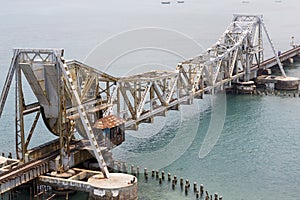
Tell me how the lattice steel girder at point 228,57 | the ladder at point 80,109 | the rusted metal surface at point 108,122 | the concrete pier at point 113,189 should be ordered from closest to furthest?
the concrete pier at point 113,189 → the ladder at point 80,109 → the rusted metal surface at point 108,122 → the lattice steel girder at point 228,57

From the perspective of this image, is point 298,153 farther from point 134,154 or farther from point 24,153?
point 24,153

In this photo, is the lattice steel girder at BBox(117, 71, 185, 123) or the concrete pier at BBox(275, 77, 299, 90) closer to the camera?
the lattice steel girder at BBox(117, 71, 185, 123)

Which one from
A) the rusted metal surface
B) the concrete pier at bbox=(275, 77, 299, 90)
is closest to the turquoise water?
the rusted metal surface

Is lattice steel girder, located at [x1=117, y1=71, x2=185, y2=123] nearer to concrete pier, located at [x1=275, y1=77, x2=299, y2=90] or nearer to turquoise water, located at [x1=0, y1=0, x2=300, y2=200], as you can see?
turquoise water, located at [x1=0, y1=0, x2=300, y2=200]

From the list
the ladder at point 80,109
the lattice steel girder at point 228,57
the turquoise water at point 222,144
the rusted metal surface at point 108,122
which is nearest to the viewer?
the ladder at point 80,109

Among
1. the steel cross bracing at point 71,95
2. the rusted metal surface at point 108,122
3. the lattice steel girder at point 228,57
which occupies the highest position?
the lattice steel girder at point 228,57

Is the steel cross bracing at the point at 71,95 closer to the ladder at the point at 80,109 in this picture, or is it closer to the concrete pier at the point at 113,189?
the ladder at the point at 80,109

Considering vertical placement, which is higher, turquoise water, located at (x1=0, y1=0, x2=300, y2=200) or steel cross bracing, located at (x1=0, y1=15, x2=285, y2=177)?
steel cross bracing, located at (x1=0, y1=15, x2=285, y2=177)

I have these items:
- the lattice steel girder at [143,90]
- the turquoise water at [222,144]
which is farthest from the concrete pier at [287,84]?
the lattice steel girder at [143,90]

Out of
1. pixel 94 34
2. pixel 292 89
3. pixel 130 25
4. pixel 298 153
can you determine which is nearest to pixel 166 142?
pixel 298 153

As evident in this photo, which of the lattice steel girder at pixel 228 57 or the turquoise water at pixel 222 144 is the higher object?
the lattice steel girder at pixel 228 57

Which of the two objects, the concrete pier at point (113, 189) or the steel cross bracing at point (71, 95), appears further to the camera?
the steel cross bracing at point (71, 95)
